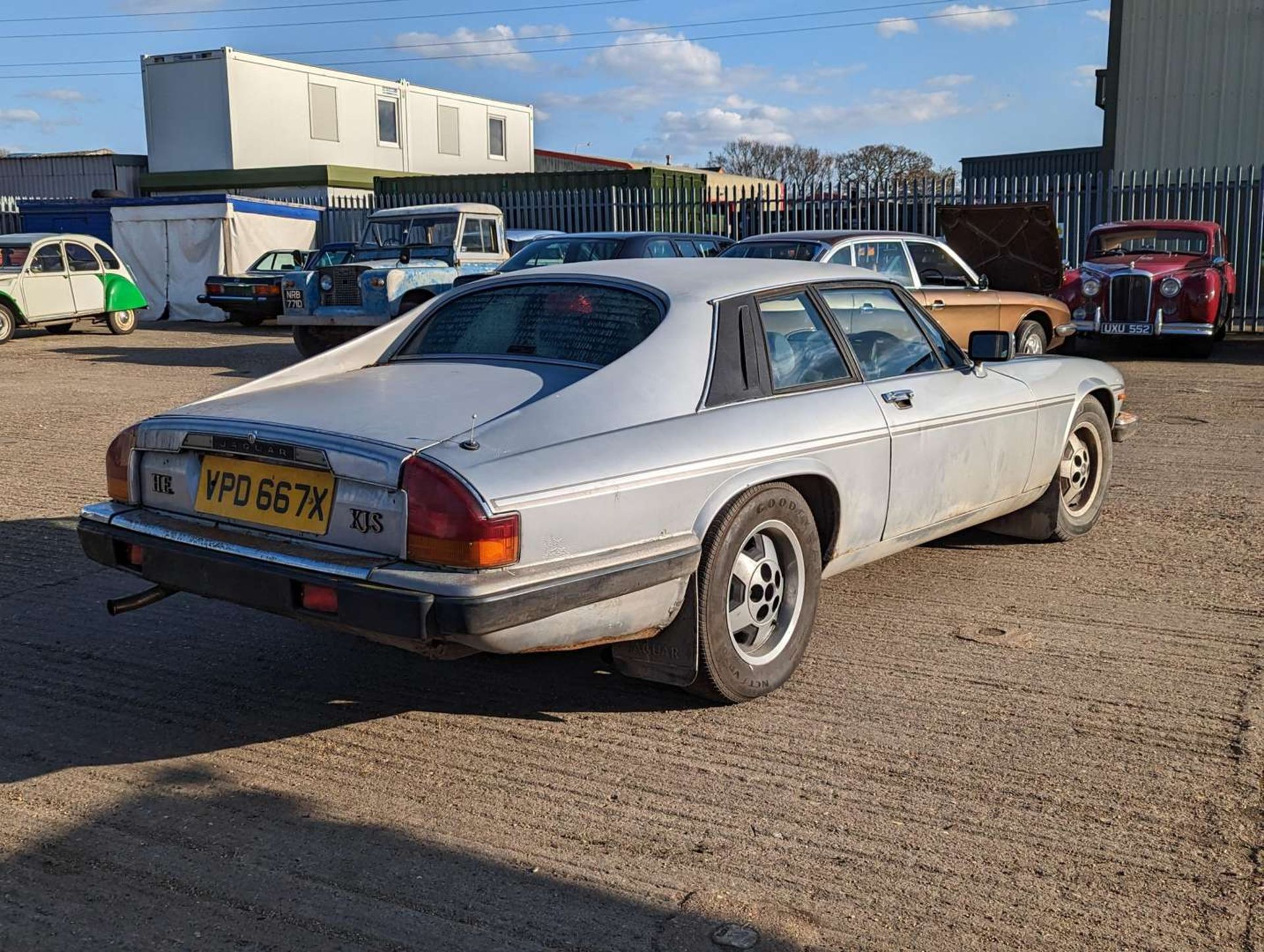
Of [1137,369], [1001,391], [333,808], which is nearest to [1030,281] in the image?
[1137,369]

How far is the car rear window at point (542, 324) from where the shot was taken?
420cm

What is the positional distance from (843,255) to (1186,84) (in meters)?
16.5

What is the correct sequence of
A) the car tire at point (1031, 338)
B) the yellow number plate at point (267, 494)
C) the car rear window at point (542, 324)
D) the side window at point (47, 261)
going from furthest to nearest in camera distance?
the side window at point (47, 261) → the car tire at point (1031, 338) → the car rear window at point (542, 324) → the yellow number plate at point (267, 494)

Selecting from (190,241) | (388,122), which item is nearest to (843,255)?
(190,241)

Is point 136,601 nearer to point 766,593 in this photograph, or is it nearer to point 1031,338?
point 766,593

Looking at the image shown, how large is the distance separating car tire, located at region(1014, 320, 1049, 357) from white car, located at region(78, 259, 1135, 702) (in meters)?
7.31

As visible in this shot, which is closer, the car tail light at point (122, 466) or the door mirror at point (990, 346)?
the car tail light at point (122, 466)

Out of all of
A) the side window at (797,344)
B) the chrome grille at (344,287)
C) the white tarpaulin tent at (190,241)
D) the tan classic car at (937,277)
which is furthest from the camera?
the white tarpaulin tent at (190,241)

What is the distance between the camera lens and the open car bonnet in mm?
14695

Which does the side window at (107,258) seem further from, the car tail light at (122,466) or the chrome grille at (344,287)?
the car tail light at (122,466)

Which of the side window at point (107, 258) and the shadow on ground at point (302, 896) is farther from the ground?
the side window at point (107, 258)

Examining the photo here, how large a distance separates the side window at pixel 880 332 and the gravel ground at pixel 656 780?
1004mm

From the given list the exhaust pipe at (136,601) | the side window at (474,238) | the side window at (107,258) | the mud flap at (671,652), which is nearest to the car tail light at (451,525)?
the mud flap at (671,652)

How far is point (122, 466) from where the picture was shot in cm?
410
